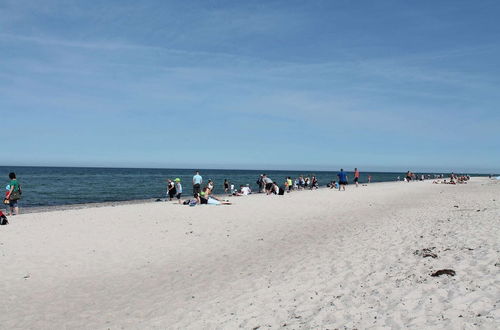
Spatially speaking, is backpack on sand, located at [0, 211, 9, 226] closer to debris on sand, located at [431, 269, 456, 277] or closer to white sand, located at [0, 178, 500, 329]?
white sand, located at [0, 178, 500, 329]

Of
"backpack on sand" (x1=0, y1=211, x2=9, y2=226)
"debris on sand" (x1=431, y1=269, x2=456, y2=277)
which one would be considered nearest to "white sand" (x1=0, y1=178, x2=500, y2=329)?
"debris on sand" (x1=431, y1=269, x2=456, y2=277)

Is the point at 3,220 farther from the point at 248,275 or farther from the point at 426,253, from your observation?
the point at 426,253

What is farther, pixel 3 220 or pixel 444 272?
pixel 3 220

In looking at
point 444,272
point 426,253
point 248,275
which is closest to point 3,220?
point 248,275

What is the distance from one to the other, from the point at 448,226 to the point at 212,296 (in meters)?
9.68

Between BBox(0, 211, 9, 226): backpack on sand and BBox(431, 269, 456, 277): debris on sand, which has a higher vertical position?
BBox(431, 269, 456, 277): debris on sand

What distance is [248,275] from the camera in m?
9.40

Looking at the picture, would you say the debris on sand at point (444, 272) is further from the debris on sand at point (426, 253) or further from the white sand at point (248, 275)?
the debris on sand at point (426, 253)

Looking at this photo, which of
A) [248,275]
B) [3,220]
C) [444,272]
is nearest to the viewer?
[444,272]

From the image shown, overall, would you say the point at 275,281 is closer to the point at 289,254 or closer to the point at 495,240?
the point at 289,254

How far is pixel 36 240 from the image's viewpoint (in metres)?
12.8

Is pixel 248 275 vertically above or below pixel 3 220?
below

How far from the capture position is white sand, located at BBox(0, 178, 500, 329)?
6.35 m

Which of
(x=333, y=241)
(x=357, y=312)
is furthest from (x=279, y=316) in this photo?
(x=333, y=241)
